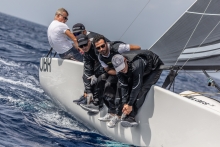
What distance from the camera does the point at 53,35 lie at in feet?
19.2

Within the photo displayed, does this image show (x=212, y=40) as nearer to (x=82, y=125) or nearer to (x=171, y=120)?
(x=171, y=120)

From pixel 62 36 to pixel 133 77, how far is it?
2075 millimetres

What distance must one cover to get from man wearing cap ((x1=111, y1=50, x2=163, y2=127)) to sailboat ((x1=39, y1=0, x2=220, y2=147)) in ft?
0.30

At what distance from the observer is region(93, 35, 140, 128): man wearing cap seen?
14.3 ft

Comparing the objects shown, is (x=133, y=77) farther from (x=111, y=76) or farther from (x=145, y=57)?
(x=111, y=76)

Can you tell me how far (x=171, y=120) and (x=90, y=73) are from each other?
1.38 metres

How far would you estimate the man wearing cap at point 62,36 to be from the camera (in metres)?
5.75

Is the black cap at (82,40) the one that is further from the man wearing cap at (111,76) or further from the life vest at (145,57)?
the life vest at (145,57)

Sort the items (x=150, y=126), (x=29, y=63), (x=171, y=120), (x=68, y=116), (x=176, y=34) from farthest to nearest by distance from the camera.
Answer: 1. (x=29, y=63)
2. (x=68, y=116)
3. (x=176, y=34)
4. (x=150, y=126)
5. (x=171, y=120)

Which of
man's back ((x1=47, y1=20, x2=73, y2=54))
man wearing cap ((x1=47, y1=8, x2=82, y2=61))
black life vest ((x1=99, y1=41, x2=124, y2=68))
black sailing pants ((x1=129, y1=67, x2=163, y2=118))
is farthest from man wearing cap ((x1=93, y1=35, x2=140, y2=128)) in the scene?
man's back ((x1=47, y1=20, x2=73, y2=54))

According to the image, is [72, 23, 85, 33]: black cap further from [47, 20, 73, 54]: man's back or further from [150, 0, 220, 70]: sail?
[150, 0, 220, 70]: sail

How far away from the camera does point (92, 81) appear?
4984mm

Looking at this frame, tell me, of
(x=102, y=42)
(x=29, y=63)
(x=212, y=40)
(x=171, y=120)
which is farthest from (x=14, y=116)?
(x=29, y=63)

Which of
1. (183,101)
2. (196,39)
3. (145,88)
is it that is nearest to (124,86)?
(145,88)
